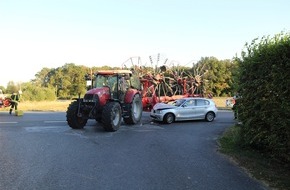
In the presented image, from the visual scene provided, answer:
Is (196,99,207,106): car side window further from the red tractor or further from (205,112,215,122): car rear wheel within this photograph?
the red tractor

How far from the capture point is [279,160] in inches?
341

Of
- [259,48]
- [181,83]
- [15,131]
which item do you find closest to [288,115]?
[259,48]

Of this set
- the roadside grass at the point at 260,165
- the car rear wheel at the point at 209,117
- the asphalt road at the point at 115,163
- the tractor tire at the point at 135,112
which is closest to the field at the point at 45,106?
the car rear wheel at the point at 209,117

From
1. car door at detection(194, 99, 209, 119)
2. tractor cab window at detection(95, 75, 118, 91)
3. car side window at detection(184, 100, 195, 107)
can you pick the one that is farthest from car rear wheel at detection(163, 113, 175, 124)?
tractor cab window at detection(95, 75, 118, 91)

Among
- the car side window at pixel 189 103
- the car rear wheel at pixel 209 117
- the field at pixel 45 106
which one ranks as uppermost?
the car side window at pixel 189 103

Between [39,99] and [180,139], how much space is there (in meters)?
59.0

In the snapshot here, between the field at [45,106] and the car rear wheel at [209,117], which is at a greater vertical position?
the field at [45,106]

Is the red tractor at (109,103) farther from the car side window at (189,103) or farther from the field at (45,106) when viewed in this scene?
the field at (45,106)

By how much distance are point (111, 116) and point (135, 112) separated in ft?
13.1

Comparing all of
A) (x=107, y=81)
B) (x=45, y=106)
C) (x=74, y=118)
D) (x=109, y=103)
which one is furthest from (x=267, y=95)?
(x=45, y=106)

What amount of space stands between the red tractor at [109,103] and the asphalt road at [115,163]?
191cm

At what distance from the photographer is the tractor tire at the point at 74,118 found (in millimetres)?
15656

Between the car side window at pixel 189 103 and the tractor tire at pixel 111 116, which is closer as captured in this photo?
the tractor tire at pixel 111 116

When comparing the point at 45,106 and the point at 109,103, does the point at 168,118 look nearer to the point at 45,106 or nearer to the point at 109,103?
the point at 109,103
